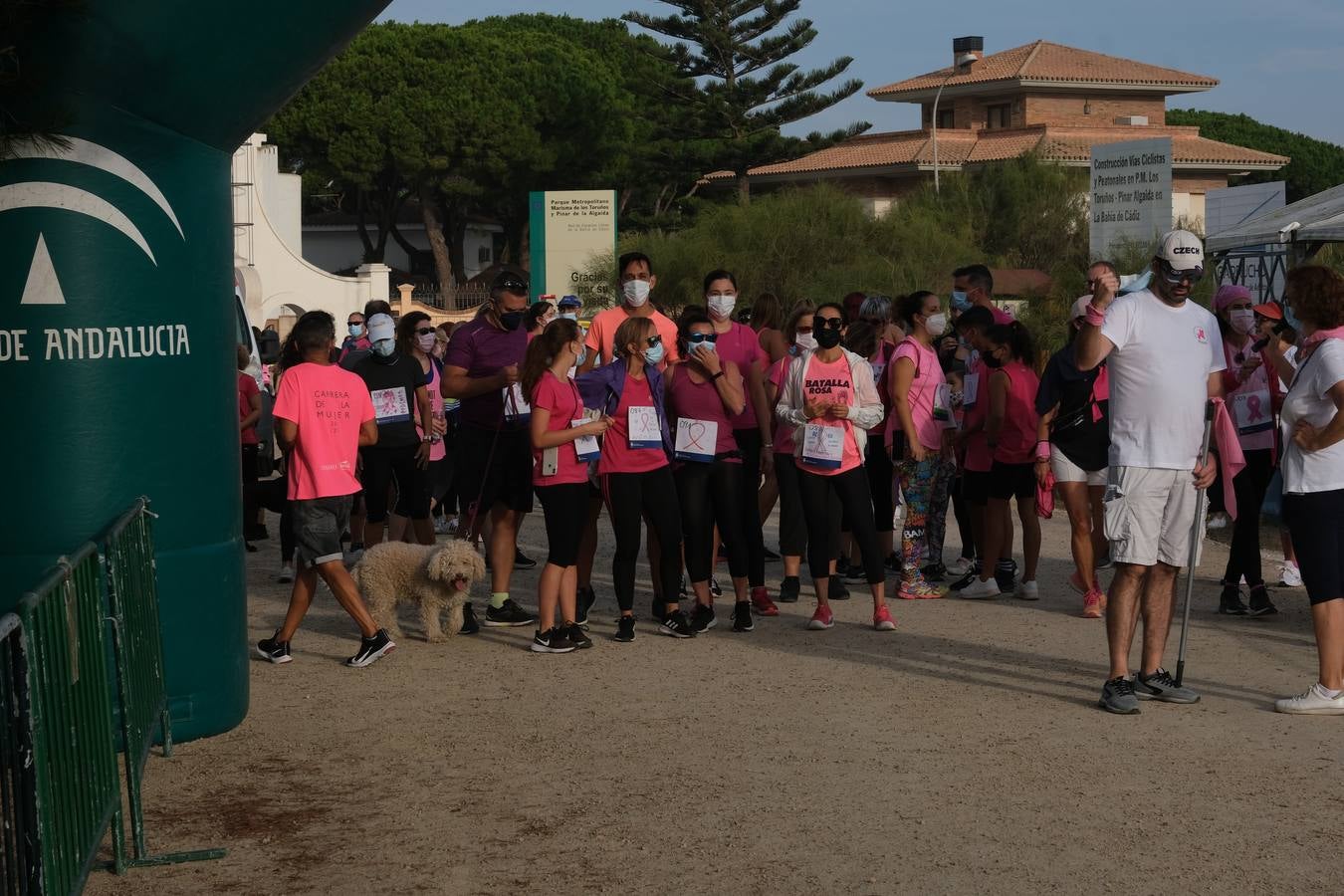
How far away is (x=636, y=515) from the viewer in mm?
8703

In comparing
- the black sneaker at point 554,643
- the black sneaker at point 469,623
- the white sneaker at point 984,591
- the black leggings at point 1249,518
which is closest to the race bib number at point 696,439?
the black sneaker at point 554,643

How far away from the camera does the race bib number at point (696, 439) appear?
901 centimetres

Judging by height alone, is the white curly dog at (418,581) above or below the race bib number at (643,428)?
below

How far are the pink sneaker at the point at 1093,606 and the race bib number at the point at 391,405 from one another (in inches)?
169

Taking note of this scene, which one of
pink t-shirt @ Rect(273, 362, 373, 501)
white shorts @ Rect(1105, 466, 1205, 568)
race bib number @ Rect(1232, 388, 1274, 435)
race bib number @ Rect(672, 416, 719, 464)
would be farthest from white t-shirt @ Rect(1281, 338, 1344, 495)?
pink t-shirt @ Rect(273, 362, 373, 501)

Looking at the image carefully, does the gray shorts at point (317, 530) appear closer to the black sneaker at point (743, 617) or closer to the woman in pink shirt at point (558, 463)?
the woman in pink shirt at point (558, 463)

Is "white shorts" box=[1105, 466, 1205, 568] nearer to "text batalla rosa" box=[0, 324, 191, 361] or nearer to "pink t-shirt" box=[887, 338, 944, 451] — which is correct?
"pink t-shirt" box=[887, 338, 944, 451]

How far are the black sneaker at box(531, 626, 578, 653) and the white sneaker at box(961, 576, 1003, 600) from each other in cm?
298

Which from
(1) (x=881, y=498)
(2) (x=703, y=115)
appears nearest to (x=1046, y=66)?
(2) (x=703, y=115)

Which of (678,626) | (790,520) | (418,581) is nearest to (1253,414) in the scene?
(790,520)

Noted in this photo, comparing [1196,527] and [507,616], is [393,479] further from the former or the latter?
[1196,527]

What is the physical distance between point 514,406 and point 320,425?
154cm

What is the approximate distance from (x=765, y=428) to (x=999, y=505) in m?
1.67

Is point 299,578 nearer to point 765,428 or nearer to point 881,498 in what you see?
point 765,428
